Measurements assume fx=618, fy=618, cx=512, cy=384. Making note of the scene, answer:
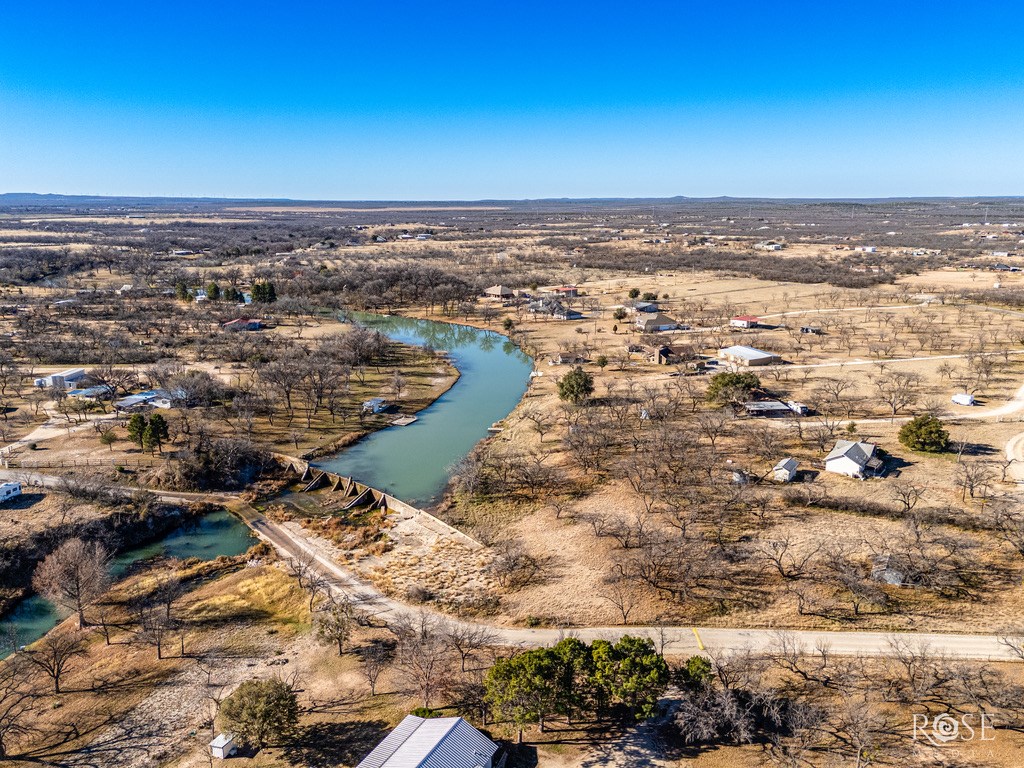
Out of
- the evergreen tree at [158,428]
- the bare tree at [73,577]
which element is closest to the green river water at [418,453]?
the bare tree at [73,577]

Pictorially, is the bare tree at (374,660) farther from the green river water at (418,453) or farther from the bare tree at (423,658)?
the green river water at (418,453)

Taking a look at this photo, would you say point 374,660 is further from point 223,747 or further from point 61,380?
point 61,380

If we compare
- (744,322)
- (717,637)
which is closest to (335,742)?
(717,637)

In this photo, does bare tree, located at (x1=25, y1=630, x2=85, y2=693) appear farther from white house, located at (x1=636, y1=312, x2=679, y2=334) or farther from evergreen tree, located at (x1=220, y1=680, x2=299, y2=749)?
white house, located at (x1=636, y1=312, x2=679, y2=334)

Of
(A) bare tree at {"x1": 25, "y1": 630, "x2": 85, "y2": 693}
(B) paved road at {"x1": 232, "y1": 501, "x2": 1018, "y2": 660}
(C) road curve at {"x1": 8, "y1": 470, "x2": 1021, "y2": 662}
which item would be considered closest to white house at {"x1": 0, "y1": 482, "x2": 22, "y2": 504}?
(A) bare tree at {"x1": 25, "y1": 630, "x2": 85, "y2": 693}

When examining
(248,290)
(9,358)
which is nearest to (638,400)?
(9,358)

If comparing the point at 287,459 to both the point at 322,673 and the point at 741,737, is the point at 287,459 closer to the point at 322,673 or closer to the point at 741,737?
the point at 322,673
